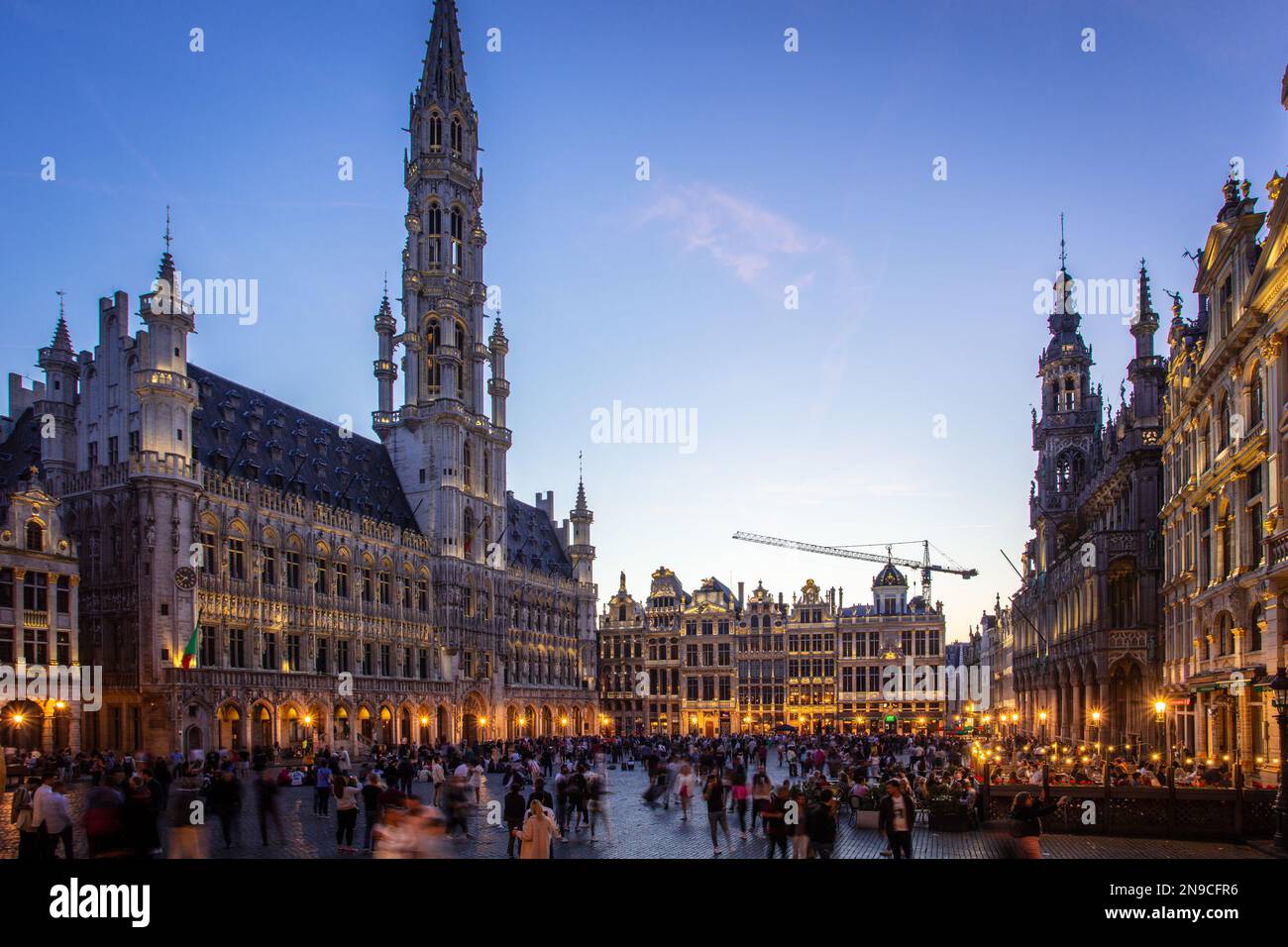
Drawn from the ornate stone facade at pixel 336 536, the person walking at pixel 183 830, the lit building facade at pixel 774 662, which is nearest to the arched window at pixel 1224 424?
the person walking at pixel 183 830

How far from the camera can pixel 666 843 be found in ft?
79.9

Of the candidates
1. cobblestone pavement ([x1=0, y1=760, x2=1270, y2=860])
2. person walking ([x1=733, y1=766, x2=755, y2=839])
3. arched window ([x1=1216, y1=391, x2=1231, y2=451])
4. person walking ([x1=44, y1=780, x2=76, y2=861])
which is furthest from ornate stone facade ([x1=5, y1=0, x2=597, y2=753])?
arched window ([x1=1216, y1=391, x2=1231, y2=451])

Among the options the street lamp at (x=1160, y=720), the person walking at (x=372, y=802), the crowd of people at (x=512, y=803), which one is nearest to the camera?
the crowd of people at (x=512, y=803)

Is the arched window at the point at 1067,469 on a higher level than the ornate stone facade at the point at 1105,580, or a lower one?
higher

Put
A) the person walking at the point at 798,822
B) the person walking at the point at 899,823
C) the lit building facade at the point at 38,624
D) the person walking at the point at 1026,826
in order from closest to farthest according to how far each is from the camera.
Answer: the person walking at the point at 1026,826, the person walking at the point at 798,822, the person walking at the point at 899,823, the lit building facade at the point at 38,624

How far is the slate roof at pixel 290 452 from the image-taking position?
6094cm

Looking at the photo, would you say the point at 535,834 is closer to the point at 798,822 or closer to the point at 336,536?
the point at 798,822

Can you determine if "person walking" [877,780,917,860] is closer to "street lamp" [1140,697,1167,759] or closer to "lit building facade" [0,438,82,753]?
"street lamp" [1140,697,1167,759]

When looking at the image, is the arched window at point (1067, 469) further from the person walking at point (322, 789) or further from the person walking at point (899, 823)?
the person walking at point (899, 823)

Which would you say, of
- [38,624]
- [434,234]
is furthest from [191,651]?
[434,234]

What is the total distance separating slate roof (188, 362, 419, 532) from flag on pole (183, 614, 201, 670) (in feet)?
32.0

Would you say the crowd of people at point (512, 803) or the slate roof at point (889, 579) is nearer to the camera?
the crowd of people at point (512, 803)

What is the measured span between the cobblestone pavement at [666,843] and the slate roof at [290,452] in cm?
3339

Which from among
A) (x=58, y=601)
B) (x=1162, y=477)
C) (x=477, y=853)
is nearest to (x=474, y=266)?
(x=58, y=601)
